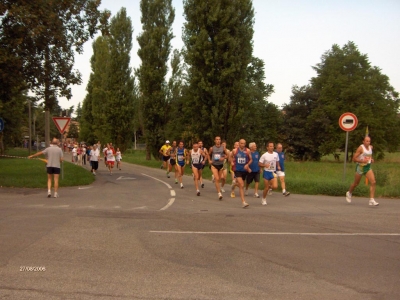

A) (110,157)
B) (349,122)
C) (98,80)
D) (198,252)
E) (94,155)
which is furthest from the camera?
(98,80)

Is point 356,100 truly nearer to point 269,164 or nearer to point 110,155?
point 110,155

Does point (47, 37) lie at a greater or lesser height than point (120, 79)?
lesser

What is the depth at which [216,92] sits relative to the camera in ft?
94.3

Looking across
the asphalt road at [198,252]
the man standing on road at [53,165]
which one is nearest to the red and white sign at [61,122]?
the man standing on road at [53,165]

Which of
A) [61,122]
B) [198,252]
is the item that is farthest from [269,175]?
[61,122]

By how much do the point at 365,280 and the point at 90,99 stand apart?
65301 millimetres

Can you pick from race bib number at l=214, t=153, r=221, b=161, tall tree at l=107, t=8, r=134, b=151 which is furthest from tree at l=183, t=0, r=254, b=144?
tall tree at l=107, t=8, r=134, b=151

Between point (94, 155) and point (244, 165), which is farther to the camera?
point (94, 155)

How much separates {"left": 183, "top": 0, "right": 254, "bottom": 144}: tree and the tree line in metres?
0.06

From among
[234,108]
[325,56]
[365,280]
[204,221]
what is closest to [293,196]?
[204,221]

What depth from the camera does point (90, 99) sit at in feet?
221

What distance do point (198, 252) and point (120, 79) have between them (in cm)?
4366

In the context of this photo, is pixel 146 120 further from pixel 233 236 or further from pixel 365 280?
pixel 365 280

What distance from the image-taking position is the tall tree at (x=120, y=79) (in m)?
48.3
